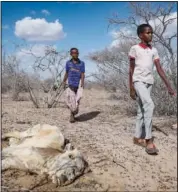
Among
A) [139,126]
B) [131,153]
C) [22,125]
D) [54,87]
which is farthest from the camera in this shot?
[54,87]

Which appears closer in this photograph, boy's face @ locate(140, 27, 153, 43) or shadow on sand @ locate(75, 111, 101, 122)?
boy's face @ locate(140, 27, 153, 43)

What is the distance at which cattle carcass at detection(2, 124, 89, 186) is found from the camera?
379 centimetres

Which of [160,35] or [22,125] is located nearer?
[22,125]

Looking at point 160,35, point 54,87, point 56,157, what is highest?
point 160,35

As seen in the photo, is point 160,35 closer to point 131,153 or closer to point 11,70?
point 131,153

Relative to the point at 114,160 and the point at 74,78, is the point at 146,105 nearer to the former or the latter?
the point at 114,160

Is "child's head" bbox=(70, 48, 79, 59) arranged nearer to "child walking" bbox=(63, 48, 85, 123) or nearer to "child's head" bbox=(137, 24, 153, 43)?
"child walking" bbox=(63, 48, 85, 123)

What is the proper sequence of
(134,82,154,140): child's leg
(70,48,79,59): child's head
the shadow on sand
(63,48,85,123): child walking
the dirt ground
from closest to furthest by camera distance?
the dirt ground → (134,82,154,140): child's leg → (70,48,79,59): child's head → (63,48,85,123): child walking → the shadow on sand

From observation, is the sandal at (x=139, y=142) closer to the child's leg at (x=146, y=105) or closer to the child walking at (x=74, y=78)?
the child's leg at (x=146, y=105)

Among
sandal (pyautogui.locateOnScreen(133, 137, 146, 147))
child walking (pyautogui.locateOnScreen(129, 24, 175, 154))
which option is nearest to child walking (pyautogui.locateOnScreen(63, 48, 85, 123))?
sandal (pyautogui.locateOnScreen(133, 137, 146, 147))

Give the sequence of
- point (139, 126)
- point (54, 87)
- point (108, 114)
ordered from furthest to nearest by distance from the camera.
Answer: point (54, 87) → point (108, 114) → point (139, 126)

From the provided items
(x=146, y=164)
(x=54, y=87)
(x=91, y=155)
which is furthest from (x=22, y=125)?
(x=54, y=87)

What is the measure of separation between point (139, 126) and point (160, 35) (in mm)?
2744

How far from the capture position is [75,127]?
6.29 m
